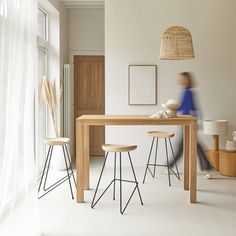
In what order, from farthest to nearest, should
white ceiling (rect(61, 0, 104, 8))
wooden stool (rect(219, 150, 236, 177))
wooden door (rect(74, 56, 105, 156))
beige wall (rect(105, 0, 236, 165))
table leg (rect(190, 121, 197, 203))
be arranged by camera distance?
wooden door (rect(74, 56, 105, 156)), white ceiling (rect(61, 0, 104, 8)), beige wall (rect(105, 0, 236, 165)), wooden stool (rect(219, 150, 236, 177)), table leg (rect(190, 121, 197, 203))

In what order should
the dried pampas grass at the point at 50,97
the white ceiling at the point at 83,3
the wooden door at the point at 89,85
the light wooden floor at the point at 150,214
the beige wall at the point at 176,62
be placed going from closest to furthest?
1. the light wooden floor at the point at 150,214
2. the dried pampas grass at the point at 50,97
3. the beige wall at the point at 176,62
4. the white ceiling at the point at 83,3
5. the wooden door at the point at 89,85

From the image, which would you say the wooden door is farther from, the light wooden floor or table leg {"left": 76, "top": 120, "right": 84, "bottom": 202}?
table leg {"left": 76, "top": 120, "right": 84, "bottom": 202}

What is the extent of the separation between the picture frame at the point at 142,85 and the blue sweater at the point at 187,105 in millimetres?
745

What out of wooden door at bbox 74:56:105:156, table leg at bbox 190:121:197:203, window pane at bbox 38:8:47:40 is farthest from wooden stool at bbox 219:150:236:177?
window pane at bbox 38:8:47:40

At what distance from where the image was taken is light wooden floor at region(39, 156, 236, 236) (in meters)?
3.29

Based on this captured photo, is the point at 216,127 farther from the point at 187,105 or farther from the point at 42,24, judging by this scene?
the point at 42,24

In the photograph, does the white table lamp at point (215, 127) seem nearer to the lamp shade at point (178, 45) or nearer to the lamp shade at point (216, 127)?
the lamp shade at point (216, 127)

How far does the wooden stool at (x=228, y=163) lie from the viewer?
209 inches

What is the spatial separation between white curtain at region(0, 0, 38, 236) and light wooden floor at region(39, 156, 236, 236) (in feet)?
2.38

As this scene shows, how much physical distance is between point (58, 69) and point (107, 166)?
1994 millimetres

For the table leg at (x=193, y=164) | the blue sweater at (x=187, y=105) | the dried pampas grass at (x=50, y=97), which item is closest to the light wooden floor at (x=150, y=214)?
the table leg at (x=193, y=164)

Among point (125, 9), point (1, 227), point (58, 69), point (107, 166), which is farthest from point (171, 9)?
point (1, 227)

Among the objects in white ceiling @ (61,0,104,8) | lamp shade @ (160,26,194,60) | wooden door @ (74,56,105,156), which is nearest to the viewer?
lamp shade @ (160,26,194,60)

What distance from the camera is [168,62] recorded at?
235 inches
